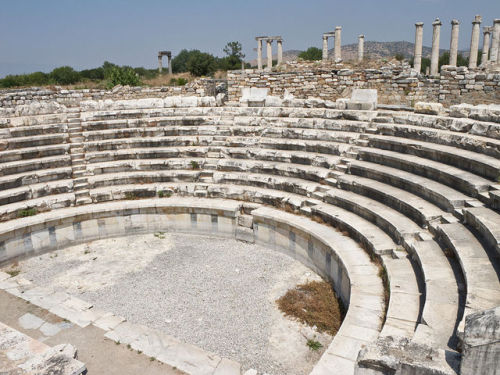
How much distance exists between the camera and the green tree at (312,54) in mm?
57381

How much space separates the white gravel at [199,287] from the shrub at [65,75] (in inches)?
1477

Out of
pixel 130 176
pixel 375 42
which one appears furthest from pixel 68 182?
pixel 375 42

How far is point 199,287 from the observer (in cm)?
798

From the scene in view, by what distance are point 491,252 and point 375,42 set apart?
4379 inches

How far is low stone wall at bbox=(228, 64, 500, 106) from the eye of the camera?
44.8 feet

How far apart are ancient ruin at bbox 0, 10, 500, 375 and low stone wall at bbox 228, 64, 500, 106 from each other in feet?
0.31

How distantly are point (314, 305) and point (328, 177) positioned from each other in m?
3.77

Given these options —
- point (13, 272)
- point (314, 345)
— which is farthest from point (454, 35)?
point (13, 272)

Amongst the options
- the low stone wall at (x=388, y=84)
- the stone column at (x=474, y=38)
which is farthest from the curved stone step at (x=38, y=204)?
the stone column at (x=474, y=38)

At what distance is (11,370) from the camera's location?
15.0 ft

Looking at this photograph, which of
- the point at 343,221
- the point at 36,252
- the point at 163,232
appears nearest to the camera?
the point at 343,221

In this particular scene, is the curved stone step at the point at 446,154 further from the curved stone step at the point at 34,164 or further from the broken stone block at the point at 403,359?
the curved stone step at the point at 34,164

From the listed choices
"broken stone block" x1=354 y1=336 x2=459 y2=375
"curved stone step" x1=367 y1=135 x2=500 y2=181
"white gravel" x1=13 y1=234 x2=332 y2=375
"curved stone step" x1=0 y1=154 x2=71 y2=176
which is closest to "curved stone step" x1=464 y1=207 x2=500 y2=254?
"curved stone step" x1=367 y1=135 x2=500 y2=181

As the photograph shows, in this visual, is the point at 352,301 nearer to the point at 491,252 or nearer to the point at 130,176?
the point at 491,252
